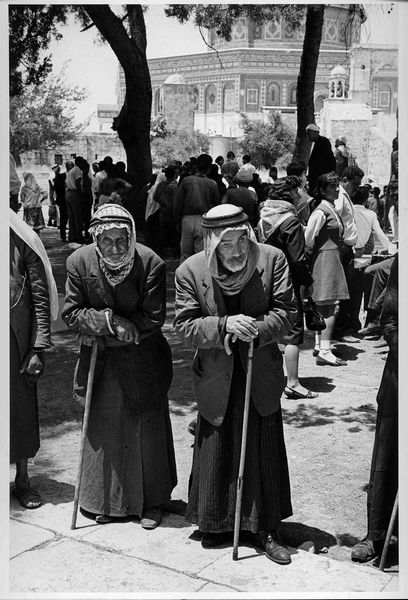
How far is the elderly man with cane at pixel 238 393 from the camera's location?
14.3ft

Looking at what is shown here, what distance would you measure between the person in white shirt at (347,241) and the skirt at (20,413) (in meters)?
4.56

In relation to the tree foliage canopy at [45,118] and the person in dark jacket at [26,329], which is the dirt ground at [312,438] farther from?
the tree foliage canopy at [45,118]

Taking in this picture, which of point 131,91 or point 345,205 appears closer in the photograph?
point 345,205

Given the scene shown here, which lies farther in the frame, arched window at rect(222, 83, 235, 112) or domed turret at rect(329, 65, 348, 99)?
arched window at rect(222, 83, 235, 112)

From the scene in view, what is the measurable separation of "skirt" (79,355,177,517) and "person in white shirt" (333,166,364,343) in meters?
4.54

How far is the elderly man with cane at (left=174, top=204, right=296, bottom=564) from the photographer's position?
4359 mm

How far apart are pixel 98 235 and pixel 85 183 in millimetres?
12715

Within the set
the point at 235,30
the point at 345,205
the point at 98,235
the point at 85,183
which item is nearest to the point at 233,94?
the point at 235,30

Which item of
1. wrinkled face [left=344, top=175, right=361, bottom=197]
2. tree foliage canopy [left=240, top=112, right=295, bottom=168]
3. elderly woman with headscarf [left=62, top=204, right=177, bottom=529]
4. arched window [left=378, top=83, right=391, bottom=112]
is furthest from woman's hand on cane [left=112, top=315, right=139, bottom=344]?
arched window [left=378, top=83, right=391, bottom=112]

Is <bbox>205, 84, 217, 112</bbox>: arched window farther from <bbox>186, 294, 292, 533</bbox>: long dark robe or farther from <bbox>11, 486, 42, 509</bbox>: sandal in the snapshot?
<bbox>186, 294, 292, 533</bbox>: long dark robe

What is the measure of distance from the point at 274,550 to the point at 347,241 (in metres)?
5.08

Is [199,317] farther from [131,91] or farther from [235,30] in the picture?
[235,30]

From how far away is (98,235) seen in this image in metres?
4.54
